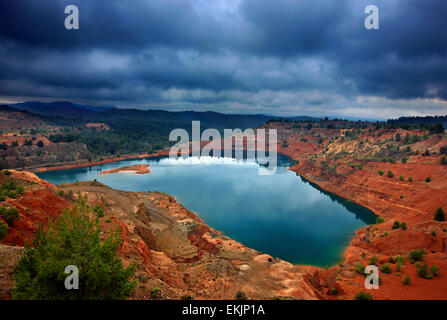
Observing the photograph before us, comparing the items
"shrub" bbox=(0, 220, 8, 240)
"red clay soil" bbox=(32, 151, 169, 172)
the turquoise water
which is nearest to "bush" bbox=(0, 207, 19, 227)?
"shrub" bbox=(0, 220, 8, 240)

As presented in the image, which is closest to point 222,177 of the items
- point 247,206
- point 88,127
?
point 247,206

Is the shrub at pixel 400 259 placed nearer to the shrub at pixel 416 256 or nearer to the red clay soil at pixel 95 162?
the shrub at pixel 416 256

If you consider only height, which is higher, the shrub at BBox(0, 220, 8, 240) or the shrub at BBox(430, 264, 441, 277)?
the shrub at BBox(0, 220, 8, 240)

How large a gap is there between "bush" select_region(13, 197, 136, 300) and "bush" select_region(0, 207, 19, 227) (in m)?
8.85

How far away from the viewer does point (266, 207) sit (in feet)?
137

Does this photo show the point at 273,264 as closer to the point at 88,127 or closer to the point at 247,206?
the point at 247,206

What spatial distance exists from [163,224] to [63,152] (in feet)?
269

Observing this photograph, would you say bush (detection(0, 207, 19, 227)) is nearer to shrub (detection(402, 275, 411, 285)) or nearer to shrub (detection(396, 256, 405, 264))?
shrub (detection(402, 275, 411, 285))

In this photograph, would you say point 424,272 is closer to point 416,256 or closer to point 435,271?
point 435,271

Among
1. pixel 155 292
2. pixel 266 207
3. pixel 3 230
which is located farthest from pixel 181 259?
pixel 266 207

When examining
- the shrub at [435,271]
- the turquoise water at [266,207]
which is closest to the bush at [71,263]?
the turquoise water at [266,207]

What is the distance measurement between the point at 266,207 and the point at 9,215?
33.9 m

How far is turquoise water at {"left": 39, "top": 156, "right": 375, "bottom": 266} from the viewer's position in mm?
28867
